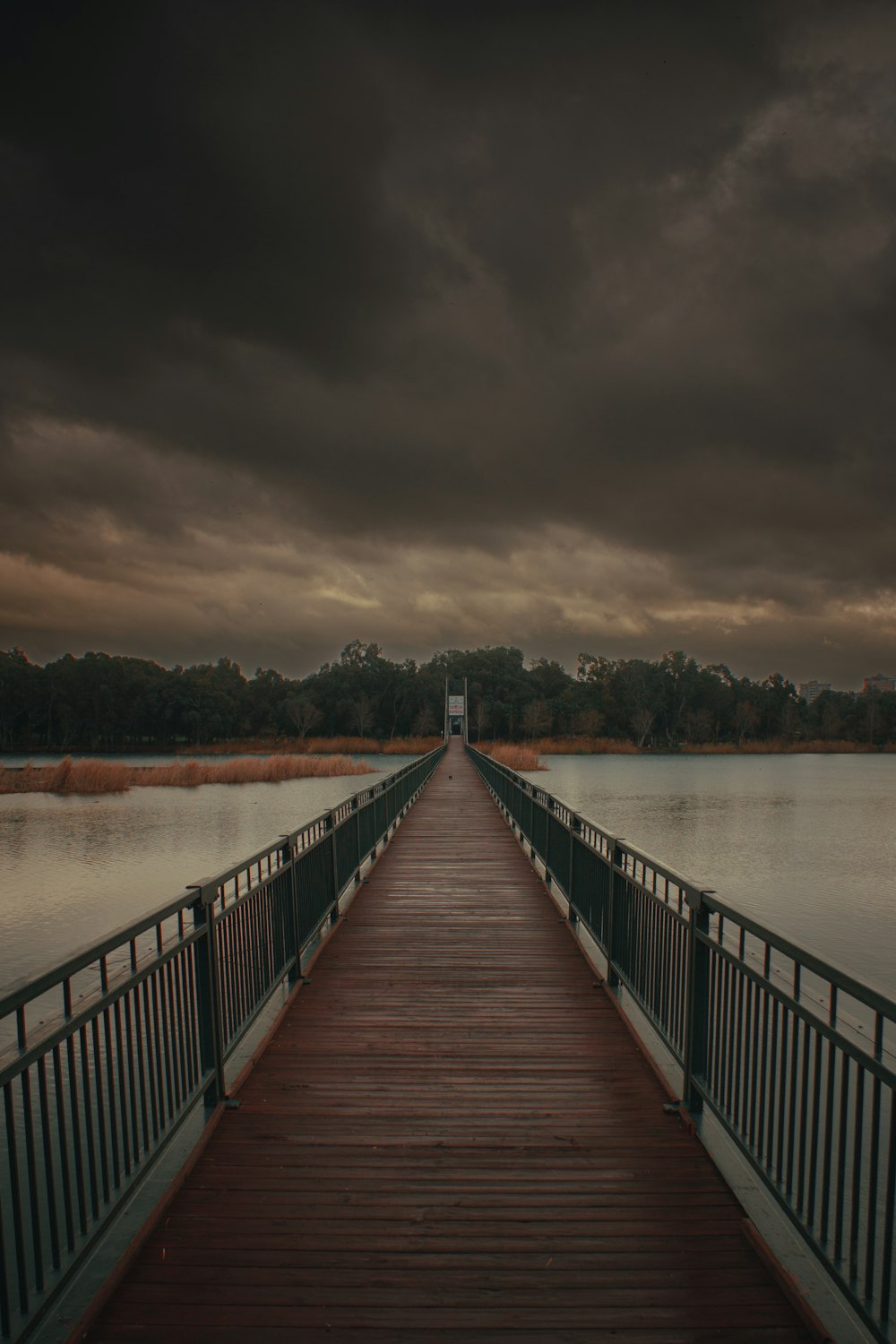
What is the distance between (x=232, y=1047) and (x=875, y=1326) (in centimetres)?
298

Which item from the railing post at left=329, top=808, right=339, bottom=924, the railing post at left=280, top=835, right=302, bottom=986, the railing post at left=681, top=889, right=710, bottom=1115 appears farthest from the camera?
the railing post at left=329, top=808, right=339, bottom=924

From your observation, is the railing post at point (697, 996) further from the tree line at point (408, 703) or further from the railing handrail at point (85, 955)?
the tree line at point (408, 703)

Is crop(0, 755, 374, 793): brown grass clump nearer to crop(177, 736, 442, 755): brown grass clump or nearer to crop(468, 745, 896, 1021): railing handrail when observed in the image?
crop(177, 736, 442, 755): brown grass clump

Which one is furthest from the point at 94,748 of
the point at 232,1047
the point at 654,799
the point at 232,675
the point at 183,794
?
the point at 232,1047

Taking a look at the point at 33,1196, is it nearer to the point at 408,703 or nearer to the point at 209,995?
the point at 209,995

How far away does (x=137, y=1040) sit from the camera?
350cm

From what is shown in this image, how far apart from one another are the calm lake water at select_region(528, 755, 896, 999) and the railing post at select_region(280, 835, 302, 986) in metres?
2.58

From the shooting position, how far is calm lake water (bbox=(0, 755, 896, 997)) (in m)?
13.3

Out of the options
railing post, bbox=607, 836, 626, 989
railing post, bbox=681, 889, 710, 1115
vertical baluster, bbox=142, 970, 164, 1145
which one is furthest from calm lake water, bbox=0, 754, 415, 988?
railing post, bbox=607, 836, 626, 989

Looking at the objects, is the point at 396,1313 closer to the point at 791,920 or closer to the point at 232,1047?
the point at 232,1047

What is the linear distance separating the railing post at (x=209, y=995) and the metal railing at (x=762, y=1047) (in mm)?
2323

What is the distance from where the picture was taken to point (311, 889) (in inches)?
249

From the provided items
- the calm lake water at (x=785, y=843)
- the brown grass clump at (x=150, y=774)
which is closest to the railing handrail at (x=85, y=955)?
the calm lake water at (x=785, y=843)

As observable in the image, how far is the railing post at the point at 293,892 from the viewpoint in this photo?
18.2ft
